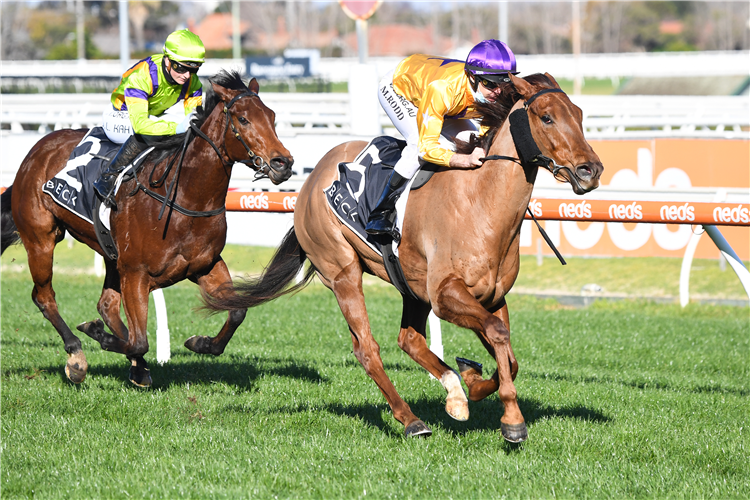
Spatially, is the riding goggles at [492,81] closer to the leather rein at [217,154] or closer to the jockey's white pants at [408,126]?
the jockey's white pants at [408,126]

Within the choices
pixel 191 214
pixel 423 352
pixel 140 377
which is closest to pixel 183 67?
pixel 191 214

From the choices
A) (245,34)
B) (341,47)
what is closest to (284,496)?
(341,47)

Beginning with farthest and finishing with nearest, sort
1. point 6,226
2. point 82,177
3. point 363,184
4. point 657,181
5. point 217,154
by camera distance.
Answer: point 657,181 < point 6,226 < point 82,177 < point 217,154 < point 363,184

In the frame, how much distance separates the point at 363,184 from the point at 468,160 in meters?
0.85

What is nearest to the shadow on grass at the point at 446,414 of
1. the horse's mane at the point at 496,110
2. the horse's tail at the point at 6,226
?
the horse's mane at the point at 496,110

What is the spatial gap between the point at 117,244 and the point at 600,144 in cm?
900

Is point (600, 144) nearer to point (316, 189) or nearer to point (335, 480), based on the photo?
point (316, 189)

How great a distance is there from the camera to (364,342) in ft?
16.2

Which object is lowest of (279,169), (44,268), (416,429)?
(416,429)

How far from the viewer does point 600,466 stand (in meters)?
4.13

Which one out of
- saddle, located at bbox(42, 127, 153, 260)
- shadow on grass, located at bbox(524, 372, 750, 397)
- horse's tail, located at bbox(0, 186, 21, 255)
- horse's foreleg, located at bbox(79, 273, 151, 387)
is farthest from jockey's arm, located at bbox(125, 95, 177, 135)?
shadow on grass, located at bbox(524, 372, 750, 397)

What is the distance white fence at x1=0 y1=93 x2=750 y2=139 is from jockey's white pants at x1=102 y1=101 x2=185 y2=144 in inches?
289

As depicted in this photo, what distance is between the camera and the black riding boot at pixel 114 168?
564 centimetres

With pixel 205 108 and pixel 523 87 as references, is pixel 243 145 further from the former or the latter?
pixel 523 87
